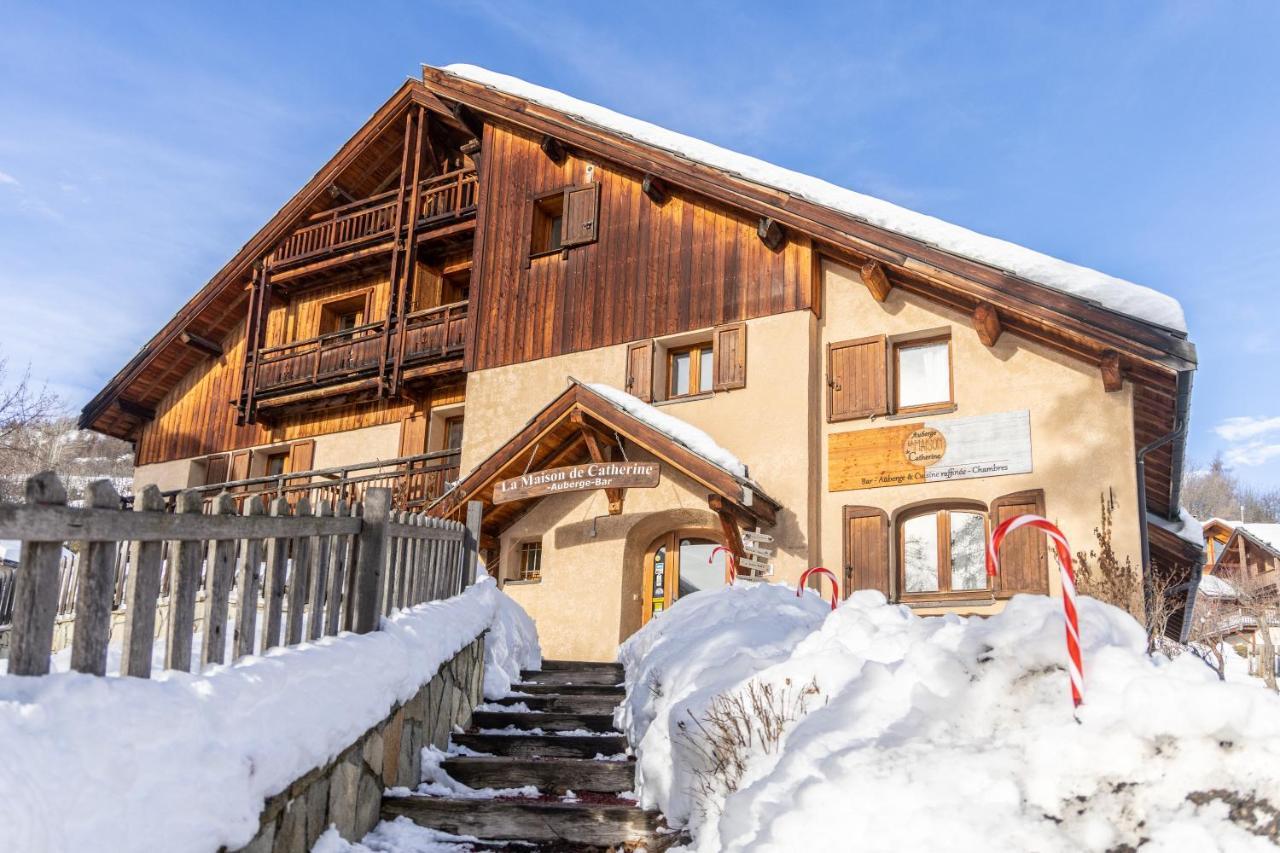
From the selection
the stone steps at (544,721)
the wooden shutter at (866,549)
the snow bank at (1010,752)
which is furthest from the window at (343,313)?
the snow bank at (1010,752)

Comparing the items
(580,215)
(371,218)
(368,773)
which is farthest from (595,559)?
(371,218)

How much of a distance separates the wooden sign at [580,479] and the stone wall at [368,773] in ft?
15.3

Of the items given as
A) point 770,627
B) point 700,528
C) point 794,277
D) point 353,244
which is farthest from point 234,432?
point 770,627

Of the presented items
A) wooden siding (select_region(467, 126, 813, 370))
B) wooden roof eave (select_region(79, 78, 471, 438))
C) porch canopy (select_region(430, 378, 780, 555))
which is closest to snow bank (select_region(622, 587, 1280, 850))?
porch canopy (select_region(430, 378, 780, 555))

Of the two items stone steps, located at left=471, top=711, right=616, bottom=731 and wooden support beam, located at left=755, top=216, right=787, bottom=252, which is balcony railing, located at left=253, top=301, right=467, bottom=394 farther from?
stone steps, located at left=471, top=711, right=616, bottom=731

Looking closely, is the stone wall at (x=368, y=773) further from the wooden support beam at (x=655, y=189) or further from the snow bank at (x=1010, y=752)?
the wooden support beam at (x=655, y=189)

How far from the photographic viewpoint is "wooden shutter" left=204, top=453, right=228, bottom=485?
2075 centimetres

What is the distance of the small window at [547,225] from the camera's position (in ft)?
53.1

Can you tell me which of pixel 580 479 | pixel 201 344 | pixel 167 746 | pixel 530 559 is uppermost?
pixel 201 344

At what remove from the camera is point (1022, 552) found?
36.7ft

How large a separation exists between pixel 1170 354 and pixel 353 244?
14523 millimetres

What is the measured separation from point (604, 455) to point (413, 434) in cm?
597

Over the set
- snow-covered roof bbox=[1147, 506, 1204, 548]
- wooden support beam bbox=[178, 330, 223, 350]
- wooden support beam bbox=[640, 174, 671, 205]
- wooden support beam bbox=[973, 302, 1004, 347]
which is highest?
wooden support beam bbox=[640, 174, 671, 205]

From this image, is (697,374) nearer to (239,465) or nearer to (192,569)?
(239,465)
